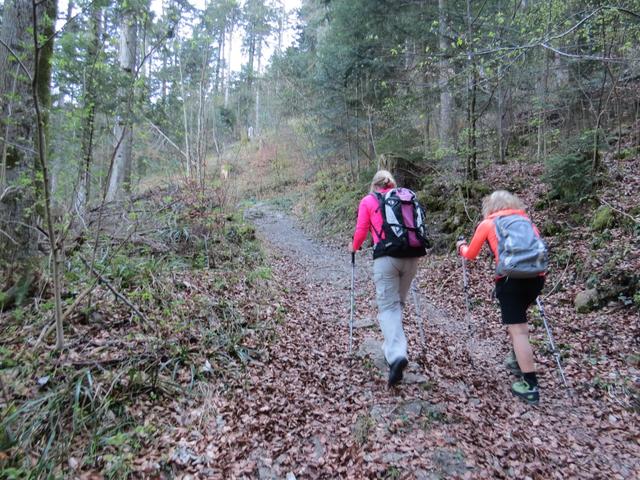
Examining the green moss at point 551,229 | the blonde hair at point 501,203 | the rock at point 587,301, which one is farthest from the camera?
the green moss at point 551,229

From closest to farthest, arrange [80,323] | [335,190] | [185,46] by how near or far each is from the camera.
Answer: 1. [80,323]
2. [185,46]
3. [335,190]

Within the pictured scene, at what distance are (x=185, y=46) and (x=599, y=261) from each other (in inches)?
374

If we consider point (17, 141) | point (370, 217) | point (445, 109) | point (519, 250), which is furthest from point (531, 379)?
point (445, 109)

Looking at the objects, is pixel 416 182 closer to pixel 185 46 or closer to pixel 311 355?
pixel 185 46

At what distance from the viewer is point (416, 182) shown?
11.4 m

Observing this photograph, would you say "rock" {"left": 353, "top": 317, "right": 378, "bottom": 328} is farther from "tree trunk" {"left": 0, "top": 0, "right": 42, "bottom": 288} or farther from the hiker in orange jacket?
"tree trunk" {"left": 0, "top": 0, "right": 42, "bottom": 288}

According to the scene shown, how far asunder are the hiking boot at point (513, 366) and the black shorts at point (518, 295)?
0.73m

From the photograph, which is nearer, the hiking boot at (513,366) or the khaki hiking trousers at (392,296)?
the khaki hiking trousers at (392,296)

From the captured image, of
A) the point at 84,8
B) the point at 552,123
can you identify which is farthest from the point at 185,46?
the point at 552,123

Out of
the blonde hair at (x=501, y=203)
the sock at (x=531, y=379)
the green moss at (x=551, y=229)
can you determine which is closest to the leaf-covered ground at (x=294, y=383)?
the sock at (x=531, y=379)

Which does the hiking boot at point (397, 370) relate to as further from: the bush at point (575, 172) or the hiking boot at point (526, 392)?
the bush at point (575, 172)

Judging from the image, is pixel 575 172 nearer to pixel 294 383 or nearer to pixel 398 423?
pixel 398 423

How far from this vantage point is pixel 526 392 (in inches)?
147

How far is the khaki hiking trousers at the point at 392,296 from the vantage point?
388 cm
